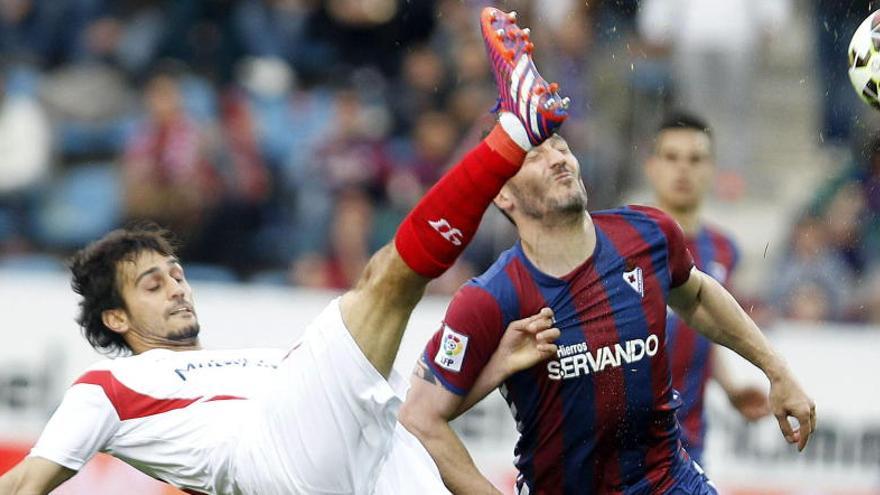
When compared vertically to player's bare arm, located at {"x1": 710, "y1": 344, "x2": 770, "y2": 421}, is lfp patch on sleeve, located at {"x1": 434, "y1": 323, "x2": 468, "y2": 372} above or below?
above

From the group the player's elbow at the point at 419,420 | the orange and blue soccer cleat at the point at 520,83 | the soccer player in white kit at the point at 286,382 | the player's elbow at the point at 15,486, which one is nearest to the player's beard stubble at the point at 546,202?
the orange and blue soccer cleat at the point at 520,83

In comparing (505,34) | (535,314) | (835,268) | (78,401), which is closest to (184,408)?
(78,401)

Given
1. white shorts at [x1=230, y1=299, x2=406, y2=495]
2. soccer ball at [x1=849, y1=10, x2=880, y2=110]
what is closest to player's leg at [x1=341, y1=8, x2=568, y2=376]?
white shorts at [x1=230, y1=299, x2=406, y2=495]

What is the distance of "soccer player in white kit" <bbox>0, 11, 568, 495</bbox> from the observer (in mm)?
4742

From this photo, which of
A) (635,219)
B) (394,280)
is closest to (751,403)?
(635,219)

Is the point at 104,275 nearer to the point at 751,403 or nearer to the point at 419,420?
the point at 419,420

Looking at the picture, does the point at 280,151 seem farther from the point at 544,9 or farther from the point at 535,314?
the point at 535,314

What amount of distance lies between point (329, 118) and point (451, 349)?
6.01 metres

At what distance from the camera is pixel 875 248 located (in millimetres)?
10070

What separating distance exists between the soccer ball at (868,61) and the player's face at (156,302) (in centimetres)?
262

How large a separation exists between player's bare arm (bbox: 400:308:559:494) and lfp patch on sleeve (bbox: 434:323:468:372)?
82 mm

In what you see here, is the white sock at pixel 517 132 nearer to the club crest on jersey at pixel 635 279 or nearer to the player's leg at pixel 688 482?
the club crest on jersey at pixel 635 279

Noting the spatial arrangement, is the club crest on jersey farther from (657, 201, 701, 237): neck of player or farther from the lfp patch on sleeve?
(657, 201, 701, 237): neck of player

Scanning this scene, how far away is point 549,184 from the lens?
5.46 m
